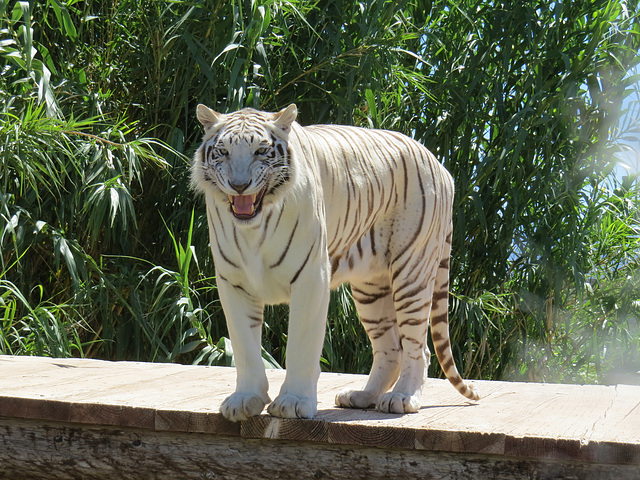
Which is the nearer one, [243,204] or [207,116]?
[243,204]

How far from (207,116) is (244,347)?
0.59 m

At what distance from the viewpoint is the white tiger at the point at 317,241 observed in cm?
191

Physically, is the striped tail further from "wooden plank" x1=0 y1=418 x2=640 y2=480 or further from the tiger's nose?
the tiger's nose

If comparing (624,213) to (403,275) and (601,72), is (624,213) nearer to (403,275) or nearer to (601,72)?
(601,72)

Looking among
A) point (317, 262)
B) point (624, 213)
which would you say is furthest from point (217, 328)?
point (624, 213)

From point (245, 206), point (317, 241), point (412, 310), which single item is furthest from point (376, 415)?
point (245, 206)

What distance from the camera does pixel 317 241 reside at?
78.4 inches

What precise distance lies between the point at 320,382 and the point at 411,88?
76.1 inches

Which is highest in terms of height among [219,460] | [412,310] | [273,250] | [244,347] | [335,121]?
[335,121]

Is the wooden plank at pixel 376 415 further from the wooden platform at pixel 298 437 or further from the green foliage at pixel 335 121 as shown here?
the green foliage at pixel 335 121

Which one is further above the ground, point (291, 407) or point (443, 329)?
point (443, 329)

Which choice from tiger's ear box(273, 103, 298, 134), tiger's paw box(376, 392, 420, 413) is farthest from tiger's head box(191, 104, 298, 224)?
tiger's paw box(376, 392, 420, 413)

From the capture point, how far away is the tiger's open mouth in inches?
72.8

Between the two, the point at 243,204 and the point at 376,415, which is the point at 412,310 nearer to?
the point at 376,415
